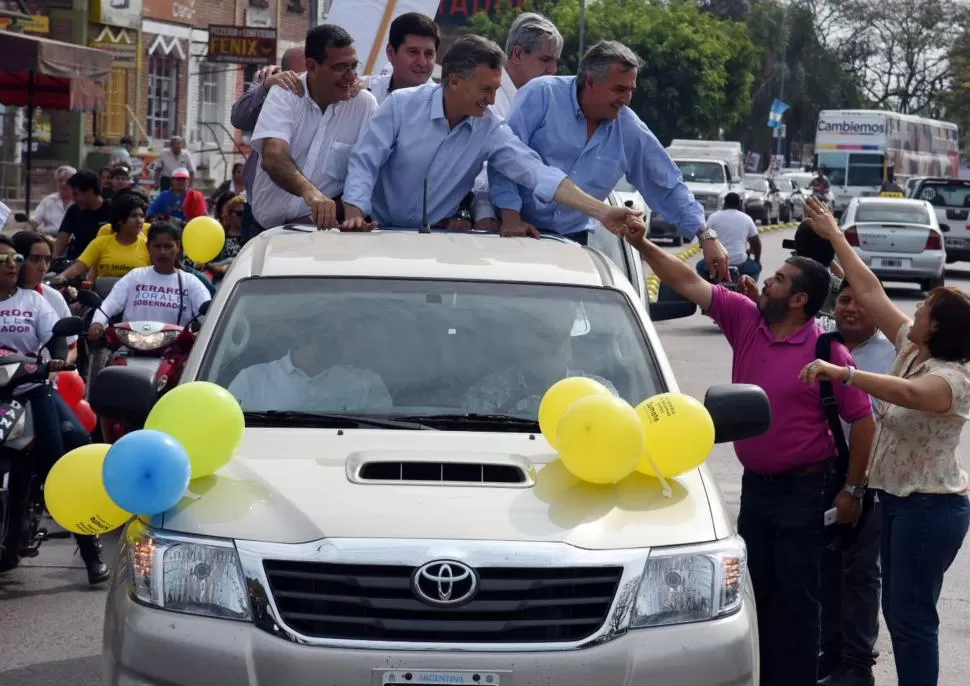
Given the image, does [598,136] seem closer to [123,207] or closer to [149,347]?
[149,347]

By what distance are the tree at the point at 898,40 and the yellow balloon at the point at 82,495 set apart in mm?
88364

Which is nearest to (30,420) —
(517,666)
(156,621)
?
(156,621)

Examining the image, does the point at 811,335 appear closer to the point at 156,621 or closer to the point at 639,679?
the point at 639,679

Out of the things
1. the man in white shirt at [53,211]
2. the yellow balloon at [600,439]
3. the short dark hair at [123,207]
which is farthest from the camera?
the man in white shirt at [53,211]

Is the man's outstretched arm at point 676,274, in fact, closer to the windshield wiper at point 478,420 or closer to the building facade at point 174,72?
the windshield wiper at point 478,420

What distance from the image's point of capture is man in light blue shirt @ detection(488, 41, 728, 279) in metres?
7.30

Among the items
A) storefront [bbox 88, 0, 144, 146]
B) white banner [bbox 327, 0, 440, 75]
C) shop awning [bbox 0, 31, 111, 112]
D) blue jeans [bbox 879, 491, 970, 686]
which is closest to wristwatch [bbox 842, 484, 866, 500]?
blue jeans [bbox 879, 491, 970, 686]

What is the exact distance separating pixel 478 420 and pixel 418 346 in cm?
38

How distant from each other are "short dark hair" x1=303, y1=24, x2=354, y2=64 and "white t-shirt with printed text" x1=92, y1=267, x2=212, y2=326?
84.7 inches

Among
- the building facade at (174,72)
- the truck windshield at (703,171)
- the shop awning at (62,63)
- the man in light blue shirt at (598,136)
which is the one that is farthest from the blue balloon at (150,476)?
the truck windshield at (703,171)

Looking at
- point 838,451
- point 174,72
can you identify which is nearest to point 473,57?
point 838,451

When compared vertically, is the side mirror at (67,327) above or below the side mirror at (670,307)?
below

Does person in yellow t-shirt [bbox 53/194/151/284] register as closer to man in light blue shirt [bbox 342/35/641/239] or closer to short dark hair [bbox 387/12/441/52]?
short dark hair [bbox 387/12/441/52]

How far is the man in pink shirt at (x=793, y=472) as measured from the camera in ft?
18.5
